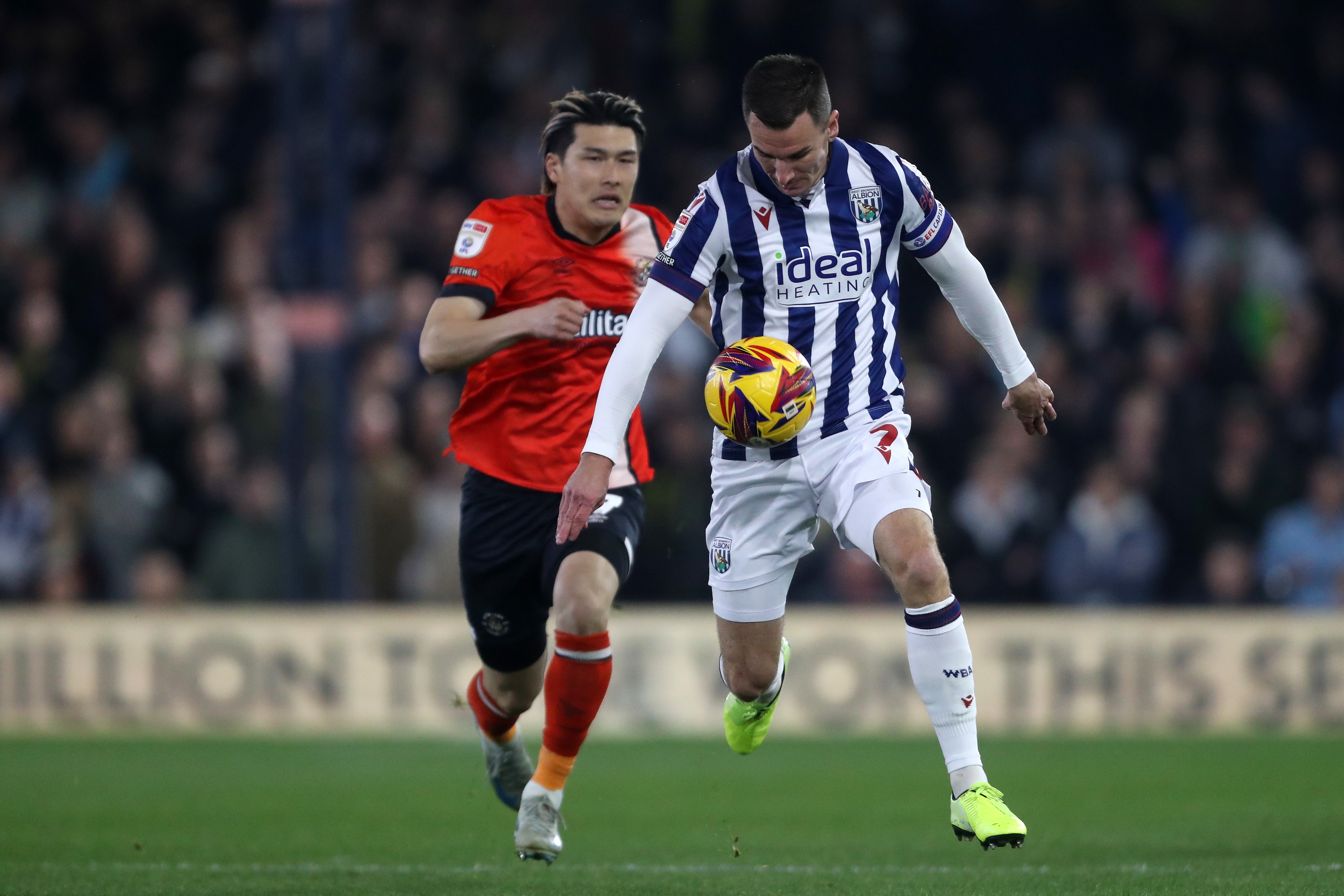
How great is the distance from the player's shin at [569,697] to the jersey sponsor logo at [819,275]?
140 cm

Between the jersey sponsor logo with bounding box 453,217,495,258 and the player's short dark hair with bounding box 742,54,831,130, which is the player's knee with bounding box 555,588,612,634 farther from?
the player's short dark hair with bounding box 742,54,831,130

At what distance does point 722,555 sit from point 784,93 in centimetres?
161

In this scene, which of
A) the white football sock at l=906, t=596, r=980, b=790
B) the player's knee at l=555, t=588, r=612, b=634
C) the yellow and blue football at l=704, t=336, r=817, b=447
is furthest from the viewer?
the player's knee at l=555, t=588, r=612, b=634

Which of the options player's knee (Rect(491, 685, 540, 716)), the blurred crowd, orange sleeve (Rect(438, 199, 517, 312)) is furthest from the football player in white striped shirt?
the blurred crowd

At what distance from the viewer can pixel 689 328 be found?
12.9 metres

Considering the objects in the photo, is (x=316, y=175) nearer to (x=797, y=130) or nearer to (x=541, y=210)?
(x=541, y=210)

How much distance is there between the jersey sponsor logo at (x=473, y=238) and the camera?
6.52m

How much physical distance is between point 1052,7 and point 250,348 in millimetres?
7778

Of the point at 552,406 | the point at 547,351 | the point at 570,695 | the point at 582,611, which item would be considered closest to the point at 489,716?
the point at 570,695

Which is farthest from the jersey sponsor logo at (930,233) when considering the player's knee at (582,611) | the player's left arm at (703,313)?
the player's knee at (582,611)

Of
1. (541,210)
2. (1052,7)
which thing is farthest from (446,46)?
(541,210)

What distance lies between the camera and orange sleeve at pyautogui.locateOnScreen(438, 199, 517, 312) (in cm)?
646

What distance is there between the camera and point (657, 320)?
569 centimetres

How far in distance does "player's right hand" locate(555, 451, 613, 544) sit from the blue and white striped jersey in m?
0.61
